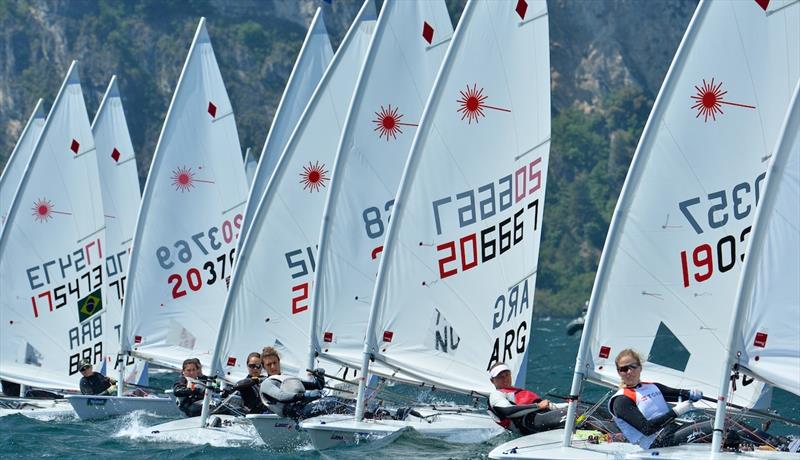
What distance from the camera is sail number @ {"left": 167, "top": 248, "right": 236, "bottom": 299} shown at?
23266mm

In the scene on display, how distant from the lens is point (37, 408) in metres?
22.5

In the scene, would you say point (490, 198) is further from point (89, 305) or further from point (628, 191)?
point (89, 305)

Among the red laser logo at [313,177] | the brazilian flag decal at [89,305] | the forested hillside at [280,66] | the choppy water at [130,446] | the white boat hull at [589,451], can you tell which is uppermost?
the forested hillside at [280,66]

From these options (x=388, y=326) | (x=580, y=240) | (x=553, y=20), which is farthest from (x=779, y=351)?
(x=553, y=20)

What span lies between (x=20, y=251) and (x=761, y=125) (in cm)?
1345

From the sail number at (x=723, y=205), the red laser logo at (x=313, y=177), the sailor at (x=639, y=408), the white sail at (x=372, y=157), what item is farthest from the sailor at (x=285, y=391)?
the sail number at (x=723, y=205)

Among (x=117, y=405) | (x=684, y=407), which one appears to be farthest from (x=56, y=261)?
(x=684, y=407)

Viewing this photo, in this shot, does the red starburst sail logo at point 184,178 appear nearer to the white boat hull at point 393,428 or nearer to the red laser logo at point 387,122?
the red laser logo at point 387,122

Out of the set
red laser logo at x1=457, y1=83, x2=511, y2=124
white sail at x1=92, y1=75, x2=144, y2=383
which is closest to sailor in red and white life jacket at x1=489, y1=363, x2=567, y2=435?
red laser logo at x1=457, y1=83, x2=511, y2=124

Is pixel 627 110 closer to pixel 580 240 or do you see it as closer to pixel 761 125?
pixel 580 240

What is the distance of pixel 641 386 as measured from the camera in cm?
1319

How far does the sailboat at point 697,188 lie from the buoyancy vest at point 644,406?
33.7 inches

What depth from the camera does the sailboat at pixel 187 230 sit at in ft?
75.9

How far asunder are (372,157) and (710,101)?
5.68 metres
